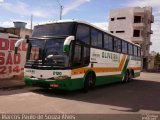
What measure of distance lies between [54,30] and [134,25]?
168 feet

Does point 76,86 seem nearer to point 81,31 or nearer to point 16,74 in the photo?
point 81,31

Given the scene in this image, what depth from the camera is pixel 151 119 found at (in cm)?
900

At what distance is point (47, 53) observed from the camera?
12.5 m

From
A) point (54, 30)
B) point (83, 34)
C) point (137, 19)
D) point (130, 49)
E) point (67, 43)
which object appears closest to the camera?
point (67, 43)

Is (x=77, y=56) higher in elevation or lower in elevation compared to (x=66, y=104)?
higher

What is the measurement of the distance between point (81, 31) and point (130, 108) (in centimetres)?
442

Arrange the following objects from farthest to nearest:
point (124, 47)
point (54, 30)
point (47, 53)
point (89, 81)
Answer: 1. point (124, 47)
2. point (89, 81)
3. point (54, 30)
4. point (47, 53)

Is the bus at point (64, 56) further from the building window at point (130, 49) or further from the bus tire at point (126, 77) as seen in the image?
the building window at point (130, 49)

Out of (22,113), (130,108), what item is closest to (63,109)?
(22,113)

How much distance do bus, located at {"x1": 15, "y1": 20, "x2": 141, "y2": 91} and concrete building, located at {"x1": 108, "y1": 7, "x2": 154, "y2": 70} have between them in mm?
47768

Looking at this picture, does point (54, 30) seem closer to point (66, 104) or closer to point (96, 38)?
point (96, 38)

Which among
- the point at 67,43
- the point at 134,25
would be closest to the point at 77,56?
the point at 67,43

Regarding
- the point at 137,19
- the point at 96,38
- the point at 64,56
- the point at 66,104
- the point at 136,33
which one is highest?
the point at 137,19

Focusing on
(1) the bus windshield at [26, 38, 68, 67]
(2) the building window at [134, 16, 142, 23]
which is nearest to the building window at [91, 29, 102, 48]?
(1) the bus windshield at [26, 38, 68, 67]
